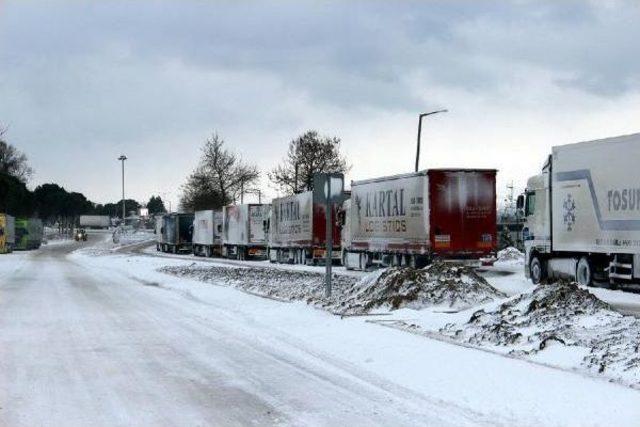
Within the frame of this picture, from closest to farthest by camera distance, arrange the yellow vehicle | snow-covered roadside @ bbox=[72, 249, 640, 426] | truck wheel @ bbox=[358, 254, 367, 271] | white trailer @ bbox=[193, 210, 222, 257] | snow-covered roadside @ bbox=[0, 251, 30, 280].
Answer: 1. snow-covered roadside @ bbox=[72, 249, 640, 426]
2. truck wheel @ bbox=[358, 254, 367, 271]
3. snow-covered roadside @ bbox=[0, 251, 30, 280]
4. white trailer @ bbox=[193, 210, 222, 257]
5. the yellow vehicle

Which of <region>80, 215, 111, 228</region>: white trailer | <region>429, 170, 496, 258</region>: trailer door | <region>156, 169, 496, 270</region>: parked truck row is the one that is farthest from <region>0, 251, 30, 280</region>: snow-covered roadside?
<region>80, 215, 111, 228</region>: white trailer

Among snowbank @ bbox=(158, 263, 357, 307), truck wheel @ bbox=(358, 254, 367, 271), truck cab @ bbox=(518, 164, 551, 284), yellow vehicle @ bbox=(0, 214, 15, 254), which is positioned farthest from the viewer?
yellow vehicle @ bbox=(0, 214, 15, 254)

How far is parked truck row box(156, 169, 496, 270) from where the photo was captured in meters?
27.8

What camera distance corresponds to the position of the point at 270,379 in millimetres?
8938

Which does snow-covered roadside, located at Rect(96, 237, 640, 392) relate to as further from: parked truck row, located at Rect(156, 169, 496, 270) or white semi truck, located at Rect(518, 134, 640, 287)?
parked truck row, located at Rect(156, 169, 496, 270)

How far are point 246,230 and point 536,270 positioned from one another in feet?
101

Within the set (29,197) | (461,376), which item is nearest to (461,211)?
(461,376)

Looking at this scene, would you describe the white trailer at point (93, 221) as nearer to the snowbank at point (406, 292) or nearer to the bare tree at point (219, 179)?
the bare tree at point (219, 179)

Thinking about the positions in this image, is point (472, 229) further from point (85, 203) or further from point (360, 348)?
point (85, 203)

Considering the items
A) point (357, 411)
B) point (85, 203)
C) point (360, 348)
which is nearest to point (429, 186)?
point (360, 348)

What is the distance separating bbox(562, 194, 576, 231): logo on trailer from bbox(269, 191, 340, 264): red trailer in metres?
15.8

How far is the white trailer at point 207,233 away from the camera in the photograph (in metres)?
62.2

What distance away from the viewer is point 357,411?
7.30 metres

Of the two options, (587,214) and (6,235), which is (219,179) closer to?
(6,235)
